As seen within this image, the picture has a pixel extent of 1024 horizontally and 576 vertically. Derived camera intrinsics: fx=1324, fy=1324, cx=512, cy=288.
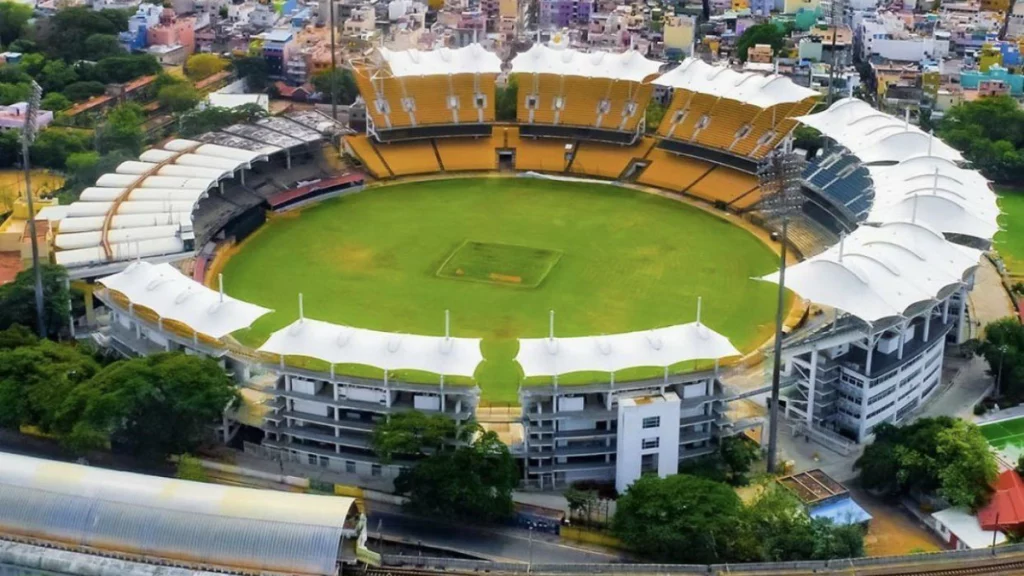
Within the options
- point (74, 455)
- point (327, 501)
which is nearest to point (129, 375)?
point (74, 455)

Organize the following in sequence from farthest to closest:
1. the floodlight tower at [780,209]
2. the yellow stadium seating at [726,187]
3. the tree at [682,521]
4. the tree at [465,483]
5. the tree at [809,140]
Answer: the tree at [809,140]
the yellow stadium seating at [726,187]
the floodlight tower at [780,209]
the tree at [465,483]
the tree at [682,521]

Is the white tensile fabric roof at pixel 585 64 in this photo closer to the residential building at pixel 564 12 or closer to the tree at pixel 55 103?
the tree at pixel 55 103

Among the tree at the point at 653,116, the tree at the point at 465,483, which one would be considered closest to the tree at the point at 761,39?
the tree at the point at 653,116

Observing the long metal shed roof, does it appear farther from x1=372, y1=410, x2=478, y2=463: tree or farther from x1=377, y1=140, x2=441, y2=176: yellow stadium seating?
x1=377, y1=140, x2=441, y2=176: yellow stadium seating

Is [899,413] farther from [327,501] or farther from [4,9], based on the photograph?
[4,9]

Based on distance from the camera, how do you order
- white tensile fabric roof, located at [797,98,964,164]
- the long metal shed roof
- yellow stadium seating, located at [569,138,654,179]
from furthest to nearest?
yellow stadium seating, located at [569,138,654,179] < white tensile fabric roof, located at [797,98,964,164] < the long metal shed roof

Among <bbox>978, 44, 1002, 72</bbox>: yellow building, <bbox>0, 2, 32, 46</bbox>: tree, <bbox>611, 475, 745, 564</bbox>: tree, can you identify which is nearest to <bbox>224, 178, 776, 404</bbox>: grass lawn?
<bbox>611, 475, 745, 564</bbox>: tree
